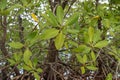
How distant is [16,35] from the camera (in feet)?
6.75

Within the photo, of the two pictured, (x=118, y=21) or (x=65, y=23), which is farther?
(x=118, y=21)

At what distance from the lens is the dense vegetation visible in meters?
1.13

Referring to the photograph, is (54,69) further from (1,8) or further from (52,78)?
(1,8)

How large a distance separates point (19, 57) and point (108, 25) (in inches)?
18.2

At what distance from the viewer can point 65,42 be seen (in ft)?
4.31

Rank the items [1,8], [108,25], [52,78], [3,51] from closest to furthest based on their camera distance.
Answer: [1,8] < [108,25] < [52,78] < [3,51]

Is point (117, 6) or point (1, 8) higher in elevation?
point (1, 8)

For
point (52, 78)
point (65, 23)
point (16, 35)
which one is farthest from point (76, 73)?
point (65, 23)

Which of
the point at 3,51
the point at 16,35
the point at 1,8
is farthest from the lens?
the point at 16,35

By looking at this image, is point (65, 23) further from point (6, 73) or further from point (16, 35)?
point (16, 35)

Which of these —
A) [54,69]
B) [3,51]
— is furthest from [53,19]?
[3,51]

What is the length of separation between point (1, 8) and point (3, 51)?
2.17 feet

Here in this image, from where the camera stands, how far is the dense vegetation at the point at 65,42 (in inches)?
44.7

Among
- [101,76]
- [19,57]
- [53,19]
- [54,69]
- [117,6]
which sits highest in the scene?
[53,19]
